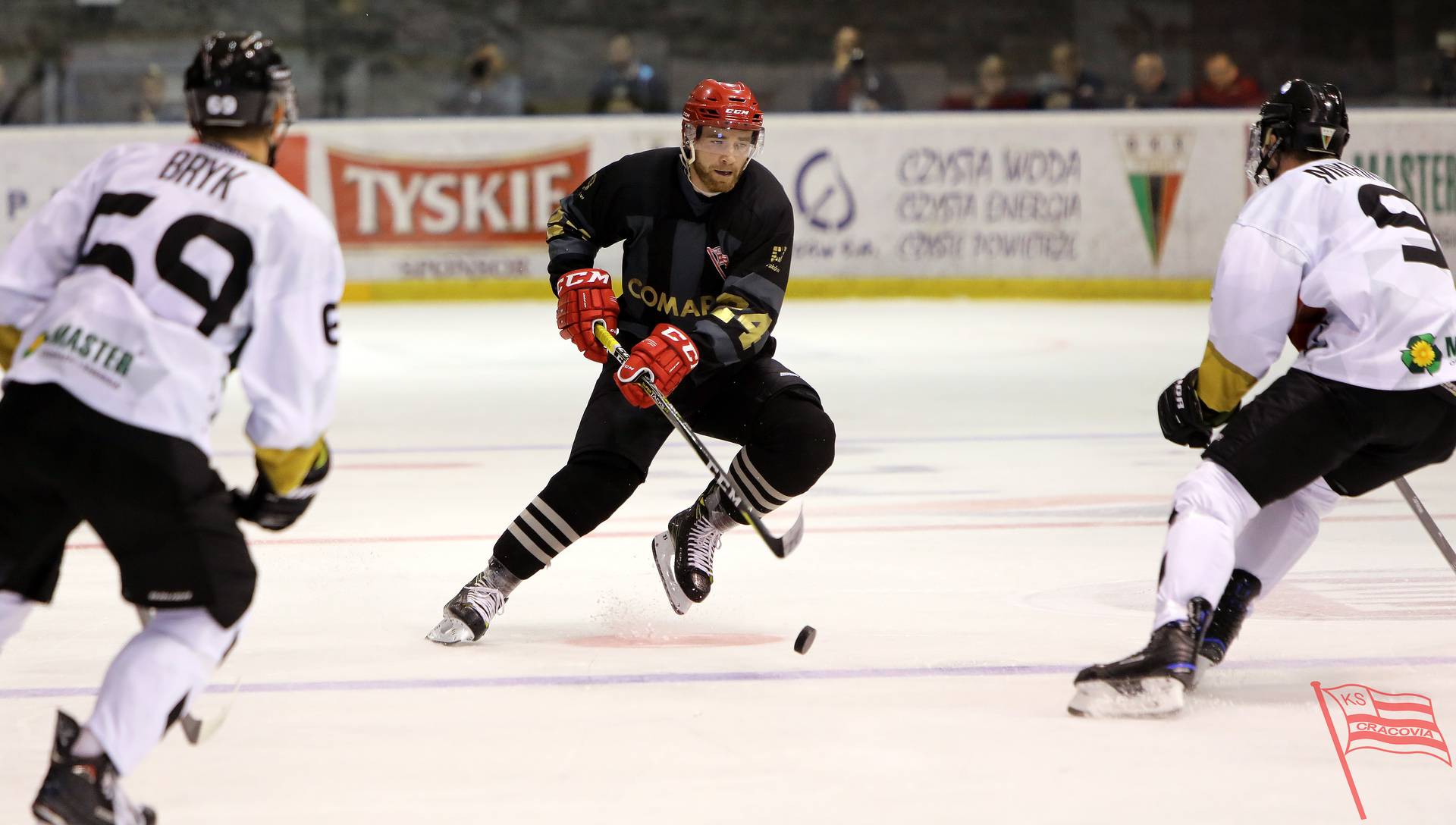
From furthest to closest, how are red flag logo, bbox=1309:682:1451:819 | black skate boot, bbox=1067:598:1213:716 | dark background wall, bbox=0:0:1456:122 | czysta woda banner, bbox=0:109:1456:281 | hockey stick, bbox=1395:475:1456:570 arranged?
dark background wall, bbox=0:0:1456:122
czysta woda banner, bbox=0:109:1456:281
hockey stick, bbox=1395:475:1456:570
black skate boot, bbox=1067:598:1213:716
red flag logo, bbox=1309:682:1451:819

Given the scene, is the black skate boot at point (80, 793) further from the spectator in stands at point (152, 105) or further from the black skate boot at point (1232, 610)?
the spectator in stands at point (152, 105)

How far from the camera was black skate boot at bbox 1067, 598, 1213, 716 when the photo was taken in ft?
9.43

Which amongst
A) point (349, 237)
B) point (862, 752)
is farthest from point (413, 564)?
point (349, 237)

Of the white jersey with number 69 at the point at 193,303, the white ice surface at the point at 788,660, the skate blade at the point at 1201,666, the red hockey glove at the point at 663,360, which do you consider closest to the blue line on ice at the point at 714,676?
the white ice surface at the point at 788,660

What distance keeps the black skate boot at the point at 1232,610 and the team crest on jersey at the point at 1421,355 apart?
515 millimetres

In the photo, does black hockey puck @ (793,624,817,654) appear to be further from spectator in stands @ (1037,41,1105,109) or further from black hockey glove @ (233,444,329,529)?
spectator in stands @ (1037,41,1105,109)

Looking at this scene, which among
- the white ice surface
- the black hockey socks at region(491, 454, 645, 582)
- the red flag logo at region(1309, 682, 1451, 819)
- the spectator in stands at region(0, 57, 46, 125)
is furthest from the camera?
the spectator in stands at region(0, 57, 46, 125)

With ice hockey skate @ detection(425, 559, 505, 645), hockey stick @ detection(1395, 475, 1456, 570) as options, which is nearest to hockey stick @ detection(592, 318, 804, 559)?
ice hockey skate @ detection(425, 559, 505, 645)

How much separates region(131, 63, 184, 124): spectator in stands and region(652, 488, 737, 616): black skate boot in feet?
27.7

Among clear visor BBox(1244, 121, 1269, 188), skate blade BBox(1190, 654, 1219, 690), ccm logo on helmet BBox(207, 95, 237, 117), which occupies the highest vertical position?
ccm logo on helmet BBox(207, 95, 237, 117)

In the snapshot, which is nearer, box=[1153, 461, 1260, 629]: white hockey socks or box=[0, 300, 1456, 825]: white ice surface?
box=[0, 300, 1456, 825]: white ice surface

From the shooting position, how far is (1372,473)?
3109 millimetres

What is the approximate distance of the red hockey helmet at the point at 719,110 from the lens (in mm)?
3596

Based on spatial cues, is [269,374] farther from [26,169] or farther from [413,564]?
[26,169]
